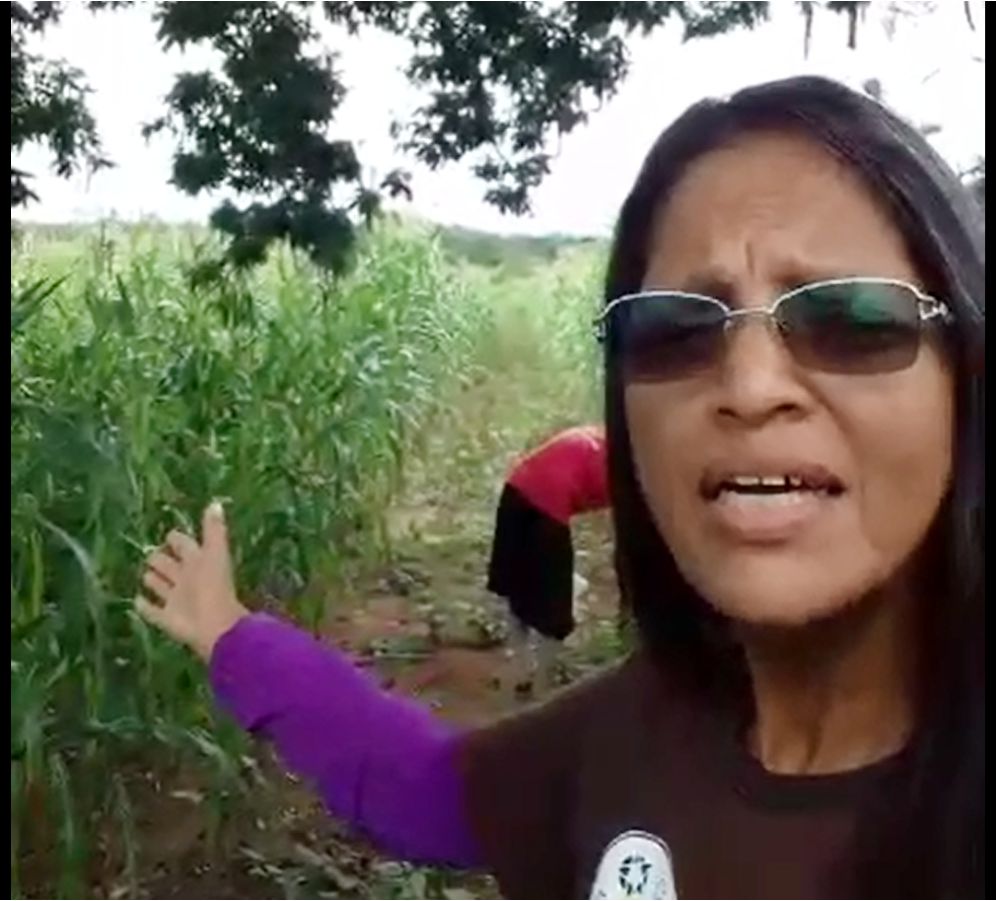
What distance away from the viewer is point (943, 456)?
0.70 meters

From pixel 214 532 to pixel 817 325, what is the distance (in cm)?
44

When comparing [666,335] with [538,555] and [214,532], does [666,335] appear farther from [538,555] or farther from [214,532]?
[214,532]

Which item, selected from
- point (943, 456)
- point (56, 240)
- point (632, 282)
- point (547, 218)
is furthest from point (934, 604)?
point (56, 240)

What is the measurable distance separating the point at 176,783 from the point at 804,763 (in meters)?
0.53

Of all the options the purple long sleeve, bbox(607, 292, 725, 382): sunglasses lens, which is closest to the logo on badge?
the purple long sleeve

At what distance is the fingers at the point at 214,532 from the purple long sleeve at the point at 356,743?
0.08 metres

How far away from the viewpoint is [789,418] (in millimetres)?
700

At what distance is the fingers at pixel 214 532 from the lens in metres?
0.94

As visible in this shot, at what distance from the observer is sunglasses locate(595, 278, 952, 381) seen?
69 centimetres

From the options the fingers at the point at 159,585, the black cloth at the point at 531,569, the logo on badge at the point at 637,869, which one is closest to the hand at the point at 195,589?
the fingers at the point at 159,585

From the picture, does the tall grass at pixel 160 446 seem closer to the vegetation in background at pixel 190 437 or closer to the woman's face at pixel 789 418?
the vegetation in background at pixel 190 437

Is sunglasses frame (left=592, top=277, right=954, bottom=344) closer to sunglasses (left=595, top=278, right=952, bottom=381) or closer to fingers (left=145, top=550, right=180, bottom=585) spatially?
sunglasses (left=595, top=278, right=952, bottom=381)

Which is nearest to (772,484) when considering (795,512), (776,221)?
(795,512)

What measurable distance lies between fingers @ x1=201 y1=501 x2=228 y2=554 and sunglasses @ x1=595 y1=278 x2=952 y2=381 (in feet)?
1.12
